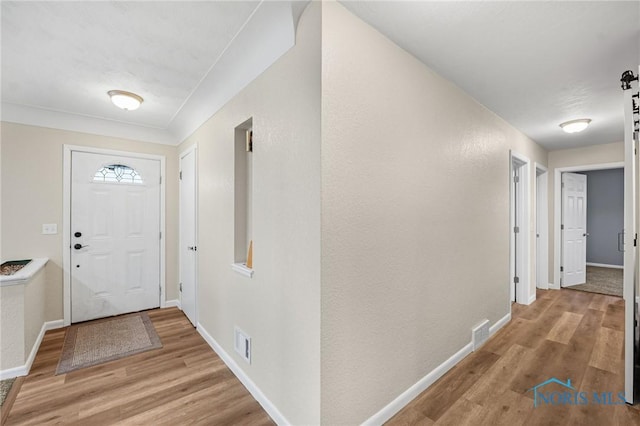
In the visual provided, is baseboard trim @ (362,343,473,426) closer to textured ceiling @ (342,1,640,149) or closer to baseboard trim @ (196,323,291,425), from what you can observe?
baseboard trim @ (196,323,291,425)

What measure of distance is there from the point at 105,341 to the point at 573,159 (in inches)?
279

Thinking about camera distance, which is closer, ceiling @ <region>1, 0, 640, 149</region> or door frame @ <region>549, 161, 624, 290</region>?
ceiling @ <region>1, 0, 640, 149</region>

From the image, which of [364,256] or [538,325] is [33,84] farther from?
[538,325]

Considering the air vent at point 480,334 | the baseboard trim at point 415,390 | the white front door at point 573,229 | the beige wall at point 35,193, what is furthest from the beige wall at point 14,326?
the white front door at point 573,229

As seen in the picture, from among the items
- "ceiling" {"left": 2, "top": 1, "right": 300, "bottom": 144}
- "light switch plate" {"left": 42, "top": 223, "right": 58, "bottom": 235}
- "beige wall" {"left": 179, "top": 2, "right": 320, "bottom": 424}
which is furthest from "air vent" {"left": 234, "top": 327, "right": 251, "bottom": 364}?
"light switch plate" {"left": 42, "top": 223, "right": 58, "bottom": 235}

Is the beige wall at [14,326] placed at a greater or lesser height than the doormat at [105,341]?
greater

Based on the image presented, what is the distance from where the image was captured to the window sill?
209 cm

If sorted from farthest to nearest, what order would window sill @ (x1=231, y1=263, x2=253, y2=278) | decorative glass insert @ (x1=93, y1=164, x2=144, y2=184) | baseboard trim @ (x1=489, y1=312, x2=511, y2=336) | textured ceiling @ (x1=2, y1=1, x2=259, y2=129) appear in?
decorative glass insert @ (x1=93, y1=164, x2=144, y2=184) < baseboard trim @ (x1=489, y1=312, x2=511, y2=336) < window sill @ (x1=231, y1=263, x2=253, y2=278) < textured ceiling @ (x1=2, y1=1, x2=259, y2=129)

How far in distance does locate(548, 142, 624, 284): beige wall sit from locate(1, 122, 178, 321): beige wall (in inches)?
275

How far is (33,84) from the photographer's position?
251 cm

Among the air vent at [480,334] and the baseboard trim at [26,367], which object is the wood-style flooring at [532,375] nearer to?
the air vent at [480,334]

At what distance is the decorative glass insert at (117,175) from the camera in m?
3.51

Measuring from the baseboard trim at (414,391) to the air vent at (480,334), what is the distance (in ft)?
0.43

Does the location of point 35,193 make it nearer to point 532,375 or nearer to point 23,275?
point 23,275
